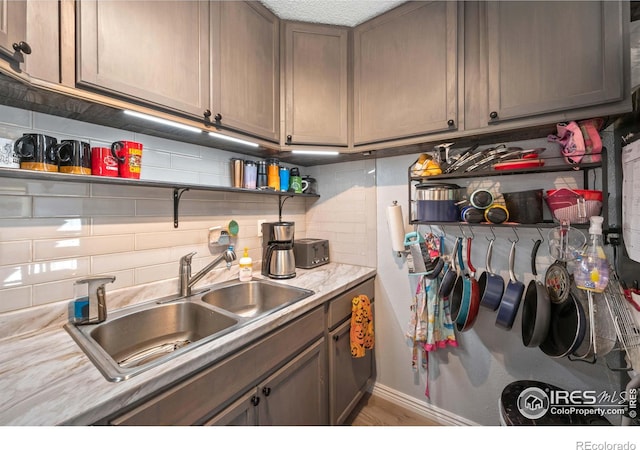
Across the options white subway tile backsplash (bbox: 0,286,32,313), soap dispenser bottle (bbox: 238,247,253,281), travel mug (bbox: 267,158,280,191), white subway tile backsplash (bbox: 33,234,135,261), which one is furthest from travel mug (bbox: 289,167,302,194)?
white subway tile backsplash (bbox: 0,286,32,313)

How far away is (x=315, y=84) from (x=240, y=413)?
1.65 metres

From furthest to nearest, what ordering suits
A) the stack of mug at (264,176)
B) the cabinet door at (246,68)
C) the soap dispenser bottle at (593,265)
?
the stack of mug at (264,176)
the cabinet door at (246,68)
the soap dispenser bottle at (593,265)

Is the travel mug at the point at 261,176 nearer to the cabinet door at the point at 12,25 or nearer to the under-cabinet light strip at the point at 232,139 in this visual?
the under-cabinet light strip at the point at 232,139

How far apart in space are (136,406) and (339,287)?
0.94m

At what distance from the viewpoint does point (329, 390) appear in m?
1.31

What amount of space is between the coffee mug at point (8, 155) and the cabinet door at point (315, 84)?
1079mm

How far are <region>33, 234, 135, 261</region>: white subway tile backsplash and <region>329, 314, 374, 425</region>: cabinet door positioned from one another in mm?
1099

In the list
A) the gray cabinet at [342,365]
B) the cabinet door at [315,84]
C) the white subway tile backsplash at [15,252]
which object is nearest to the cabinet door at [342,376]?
the gray cabinet at [342,365]

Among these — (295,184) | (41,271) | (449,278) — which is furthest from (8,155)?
(449,278)

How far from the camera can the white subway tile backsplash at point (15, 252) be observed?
85 cm

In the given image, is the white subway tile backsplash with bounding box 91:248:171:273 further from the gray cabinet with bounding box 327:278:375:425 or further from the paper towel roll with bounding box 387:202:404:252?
the paper towel roll with bounding box 387:202:404:252

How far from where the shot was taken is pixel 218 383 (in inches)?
31.3

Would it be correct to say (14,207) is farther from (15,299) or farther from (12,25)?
(12,25)

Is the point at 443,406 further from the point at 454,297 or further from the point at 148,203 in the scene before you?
the point at 148,203
